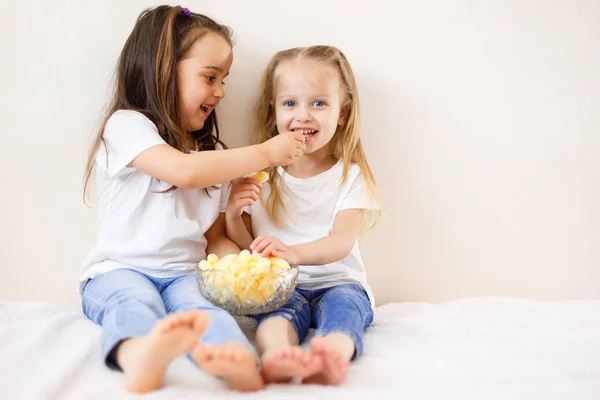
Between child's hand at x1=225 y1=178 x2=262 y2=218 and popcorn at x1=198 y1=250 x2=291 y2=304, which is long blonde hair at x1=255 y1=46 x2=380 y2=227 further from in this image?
popcorn at x1=198 y1=250 x2=291 y2=304

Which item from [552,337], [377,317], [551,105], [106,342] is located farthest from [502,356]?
[551,105]

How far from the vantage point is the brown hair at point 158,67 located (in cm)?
121

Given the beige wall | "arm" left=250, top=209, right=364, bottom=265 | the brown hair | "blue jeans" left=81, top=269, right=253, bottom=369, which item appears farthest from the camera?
the beige wall

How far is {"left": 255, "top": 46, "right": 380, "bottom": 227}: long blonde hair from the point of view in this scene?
1.35 meters

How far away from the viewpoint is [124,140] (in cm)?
114

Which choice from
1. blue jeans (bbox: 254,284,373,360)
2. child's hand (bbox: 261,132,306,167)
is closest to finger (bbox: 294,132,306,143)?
child's hand (bbox: 261,132,306,167)

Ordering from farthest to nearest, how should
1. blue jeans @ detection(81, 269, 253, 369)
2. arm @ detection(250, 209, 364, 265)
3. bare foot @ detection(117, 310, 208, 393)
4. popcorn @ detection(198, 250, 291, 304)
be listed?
arm @ detection(250, 209, 364, 265), popcorn @ detection(198, 250, 291, 304), blue jeans @ detection(81, 269, 253, 369), bare foot @ detection(117, 310, 208, 393)

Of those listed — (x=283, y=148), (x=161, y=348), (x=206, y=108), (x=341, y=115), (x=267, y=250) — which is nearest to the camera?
(x=161, y=348)

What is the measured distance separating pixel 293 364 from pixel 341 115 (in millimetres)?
758

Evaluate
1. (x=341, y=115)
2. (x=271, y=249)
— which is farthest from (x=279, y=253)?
(x=341, y=115)

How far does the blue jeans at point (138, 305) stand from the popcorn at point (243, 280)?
35mm

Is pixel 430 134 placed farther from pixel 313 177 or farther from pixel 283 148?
pixel 283 148

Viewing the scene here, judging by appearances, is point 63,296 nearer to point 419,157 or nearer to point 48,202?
point 48,202

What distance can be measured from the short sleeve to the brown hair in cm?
3
